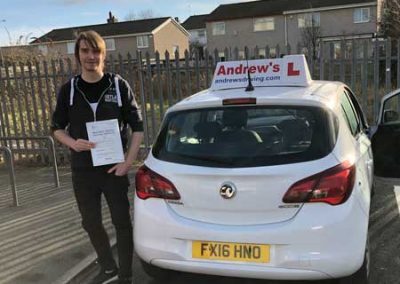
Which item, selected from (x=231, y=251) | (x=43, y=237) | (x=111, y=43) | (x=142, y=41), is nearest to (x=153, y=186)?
(x=231, y=251)

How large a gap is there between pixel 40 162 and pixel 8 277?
205 inches

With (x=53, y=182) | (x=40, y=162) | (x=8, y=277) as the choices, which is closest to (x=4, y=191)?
(x=53, y=182)

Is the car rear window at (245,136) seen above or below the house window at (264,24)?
below

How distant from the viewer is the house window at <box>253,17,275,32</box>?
159 feet

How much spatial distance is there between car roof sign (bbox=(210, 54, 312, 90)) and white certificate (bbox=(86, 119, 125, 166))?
108 centimetres

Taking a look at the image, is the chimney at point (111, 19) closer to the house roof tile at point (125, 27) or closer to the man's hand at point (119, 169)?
the house roof tile at point (125, 27)

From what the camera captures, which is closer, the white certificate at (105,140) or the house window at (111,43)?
the white certificate at (105,140)

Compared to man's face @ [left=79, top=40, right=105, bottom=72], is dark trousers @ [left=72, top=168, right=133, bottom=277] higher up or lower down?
lower down

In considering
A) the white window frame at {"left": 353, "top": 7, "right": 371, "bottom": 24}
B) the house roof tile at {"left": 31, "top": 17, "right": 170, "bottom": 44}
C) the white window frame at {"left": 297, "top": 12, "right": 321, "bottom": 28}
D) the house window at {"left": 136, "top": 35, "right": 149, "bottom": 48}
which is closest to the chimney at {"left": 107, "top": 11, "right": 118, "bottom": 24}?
the house roof tile at {"left": 31, "top": 17, "right": 170, "bottom": 44}

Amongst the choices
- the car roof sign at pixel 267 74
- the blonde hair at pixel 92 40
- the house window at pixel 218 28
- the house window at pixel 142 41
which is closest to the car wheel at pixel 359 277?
the car roof sign at pixel 267 74

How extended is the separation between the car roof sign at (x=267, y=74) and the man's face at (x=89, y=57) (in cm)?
112

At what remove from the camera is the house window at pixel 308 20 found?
45.4 metres

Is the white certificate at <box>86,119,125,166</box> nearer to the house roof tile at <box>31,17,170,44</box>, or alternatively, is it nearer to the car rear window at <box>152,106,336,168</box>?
the car rear window at <box>152,106,336,168</box>

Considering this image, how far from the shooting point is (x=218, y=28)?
51.8m
